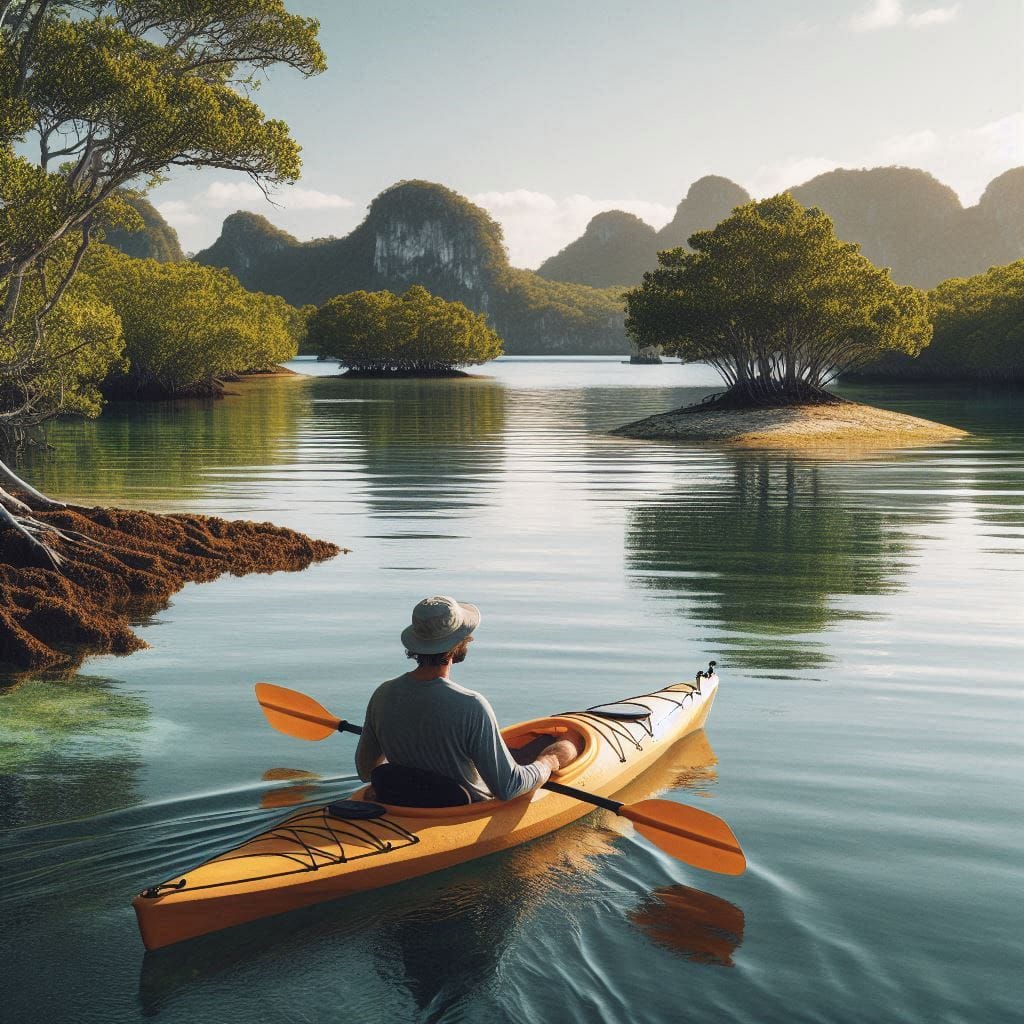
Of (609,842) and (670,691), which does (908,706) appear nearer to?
(670,691)

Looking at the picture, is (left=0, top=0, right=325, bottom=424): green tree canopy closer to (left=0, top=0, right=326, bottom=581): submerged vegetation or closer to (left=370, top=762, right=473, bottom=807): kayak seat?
(left=0, top=0, right=326, bottom=581): submerged vegetation

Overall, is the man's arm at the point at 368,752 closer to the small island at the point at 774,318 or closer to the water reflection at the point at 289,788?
the water reflection at the point at 289,788

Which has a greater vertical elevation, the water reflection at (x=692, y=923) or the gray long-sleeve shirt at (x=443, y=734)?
the gray long-sleeve shirt at (x=443, y=734)

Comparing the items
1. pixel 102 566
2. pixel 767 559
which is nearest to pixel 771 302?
pixel 767 559

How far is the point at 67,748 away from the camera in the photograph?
26.7 ft

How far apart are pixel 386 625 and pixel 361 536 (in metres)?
6.10

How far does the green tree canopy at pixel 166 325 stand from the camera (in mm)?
64062

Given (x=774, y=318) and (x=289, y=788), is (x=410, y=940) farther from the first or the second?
(x=774, y=318)

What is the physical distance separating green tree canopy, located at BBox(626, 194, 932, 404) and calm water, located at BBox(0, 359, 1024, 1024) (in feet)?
77.7

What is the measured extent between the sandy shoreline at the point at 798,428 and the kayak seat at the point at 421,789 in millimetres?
32245

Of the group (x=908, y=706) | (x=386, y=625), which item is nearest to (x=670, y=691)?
(x=908, y=706)

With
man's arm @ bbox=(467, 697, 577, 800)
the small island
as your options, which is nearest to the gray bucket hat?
man's arm @ bbox=(467, 697, 577, 800)

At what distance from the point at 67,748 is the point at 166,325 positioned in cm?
5889

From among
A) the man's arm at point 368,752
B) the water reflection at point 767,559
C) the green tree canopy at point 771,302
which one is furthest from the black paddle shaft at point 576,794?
the green tree canopy at point 771,302
